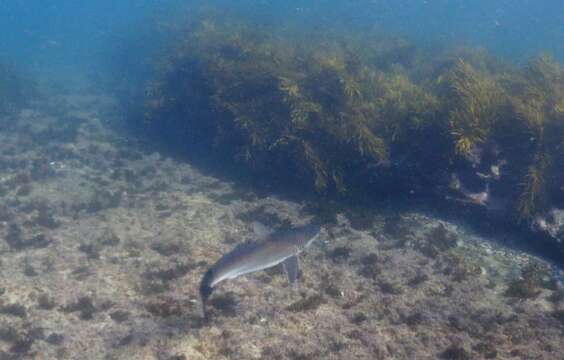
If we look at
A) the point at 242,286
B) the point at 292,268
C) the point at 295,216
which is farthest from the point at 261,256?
the point at 295,216

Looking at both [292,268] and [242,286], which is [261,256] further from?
[242,286]

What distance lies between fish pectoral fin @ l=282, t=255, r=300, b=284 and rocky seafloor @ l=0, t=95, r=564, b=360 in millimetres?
1424

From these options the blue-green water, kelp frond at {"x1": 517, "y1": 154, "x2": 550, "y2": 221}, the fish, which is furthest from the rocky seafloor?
the fish

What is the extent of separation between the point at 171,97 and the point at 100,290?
1203 cm

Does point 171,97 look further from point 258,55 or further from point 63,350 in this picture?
point 63,350

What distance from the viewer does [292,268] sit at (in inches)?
241

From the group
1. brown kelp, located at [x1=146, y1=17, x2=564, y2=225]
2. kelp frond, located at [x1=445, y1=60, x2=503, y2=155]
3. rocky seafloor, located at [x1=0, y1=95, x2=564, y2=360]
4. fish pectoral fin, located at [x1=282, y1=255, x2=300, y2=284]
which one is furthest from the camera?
brown kelp, located at [x1=146, y1=17, x2=564, y2=225]

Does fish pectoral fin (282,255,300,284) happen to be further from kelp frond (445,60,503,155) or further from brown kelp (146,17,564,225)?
kelp frond (445,60,503,155)

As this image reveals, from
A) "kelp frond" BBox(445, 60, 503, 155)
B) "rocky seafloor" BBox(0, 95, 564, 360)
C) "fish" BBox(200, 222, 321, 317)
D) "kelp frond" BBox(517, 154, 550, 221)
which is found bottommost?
"rocky seafloor" BBox(0, 95, 564, 360)

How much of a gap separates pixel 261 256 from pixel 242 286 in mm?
3195

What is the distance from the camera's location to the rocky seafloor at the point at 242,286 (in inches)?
264

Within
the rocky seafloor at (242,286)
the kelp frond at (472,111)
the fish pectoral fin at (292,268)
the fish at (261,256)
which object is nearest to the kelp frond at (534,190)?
the rocky seafloor at (242,286)

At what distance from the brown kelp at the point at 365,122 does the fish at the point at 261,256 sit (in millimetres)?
6109

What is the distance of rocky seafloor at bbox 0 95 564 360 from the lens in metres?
6.71
